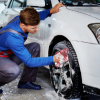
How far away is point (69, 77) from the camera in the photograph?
2264 millimetres

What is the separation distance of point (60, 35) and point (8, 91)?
1.04m

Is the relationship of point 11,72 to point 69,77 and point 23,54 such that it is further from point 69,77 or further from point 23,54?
point 69,77

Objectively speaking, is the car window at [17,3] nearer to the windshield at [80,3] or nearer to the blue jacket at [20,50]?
the windshield at [80,3]

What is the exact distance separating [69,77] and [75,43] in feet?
1.41

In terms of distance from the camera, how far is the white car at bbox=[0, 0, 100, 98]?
197 centimetres

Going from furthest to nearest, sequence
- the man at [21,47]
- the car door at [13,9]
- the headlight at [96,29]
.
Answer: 1. the car door at [13,9]
2. the man at [21,47]
3. the headlight at [96,29]

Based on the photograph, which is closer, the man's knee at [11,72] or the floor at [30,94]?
the man's knee at [11,72]

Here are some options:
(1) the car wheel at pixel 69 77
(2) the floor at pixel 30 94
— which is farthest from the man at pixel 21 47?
(1) the car wheel at pixel 69 77

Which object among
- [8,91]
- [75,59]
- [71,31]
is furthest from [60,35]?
[8,91]

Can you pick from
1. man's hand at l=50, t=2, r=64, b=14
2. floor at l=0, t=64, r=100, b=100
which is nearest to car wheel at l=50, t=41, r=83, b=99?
floor at l=0, t=64, r=100, b=100

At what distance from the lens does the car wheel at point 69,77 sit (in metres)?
Result: 2.16

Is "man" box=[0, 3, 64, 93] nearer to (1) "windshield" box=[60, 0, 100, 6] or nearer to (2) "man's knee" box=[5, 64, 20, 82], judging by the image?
(2) "man's knee" box=[5, 64, 20, 82]

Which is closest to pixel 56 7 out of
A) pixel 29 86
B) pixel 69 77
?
pixel 69 77

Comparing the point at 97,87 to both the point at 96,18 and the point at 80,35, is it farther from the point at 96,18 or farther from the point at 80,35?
the point at 96,18
